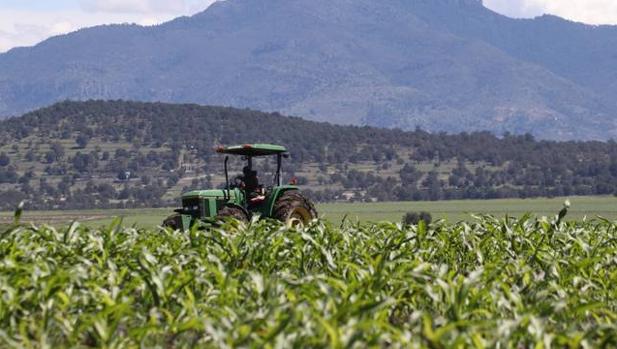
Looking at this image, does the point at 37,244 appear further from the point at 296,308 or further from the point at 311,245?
the point at 296,308

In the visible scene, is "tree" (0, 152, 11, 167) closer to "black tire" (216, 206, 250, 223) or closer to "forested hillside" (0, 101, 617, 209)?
"forested hillside" (0, 101, 617, 209)

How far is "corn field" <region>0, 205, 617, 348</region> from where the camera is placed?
6.34 m

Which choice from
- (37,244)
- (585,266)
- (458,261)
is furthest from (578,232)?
(37,244)

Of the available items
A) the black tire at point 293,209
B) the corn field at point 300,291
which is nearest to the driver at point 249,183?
the black tire at point 293,209

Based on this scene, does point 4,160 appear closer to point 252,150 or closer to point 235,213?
point 252,150

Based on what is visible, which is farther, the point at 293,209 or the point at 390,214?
the point at 390,214

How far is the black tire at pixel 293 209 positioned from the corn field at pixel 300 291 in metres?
7.03

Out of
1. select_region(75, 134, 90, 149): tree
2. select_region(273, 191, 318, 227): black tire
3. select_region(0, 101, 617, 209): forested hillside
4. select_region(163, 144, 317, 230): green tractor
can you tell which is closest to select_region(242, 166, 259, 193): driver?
select_region(163, 144, 317, 230): green tractor

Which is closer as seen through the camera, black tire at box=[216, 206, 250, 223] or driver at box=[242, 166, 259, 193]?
black tire at box=[216, 206, 250, 223]

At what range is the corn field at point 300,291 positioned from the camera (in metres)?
6.34

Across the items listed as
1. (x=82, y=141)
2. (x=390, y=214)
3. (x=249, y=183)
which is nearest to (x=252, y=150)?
(x=249, y=183)

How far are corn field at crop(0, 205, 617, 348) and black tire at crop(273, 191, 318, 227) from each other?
277 inches

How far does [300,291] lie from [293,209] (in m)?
11.9

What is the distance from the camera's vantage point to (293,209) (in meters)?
19.9
